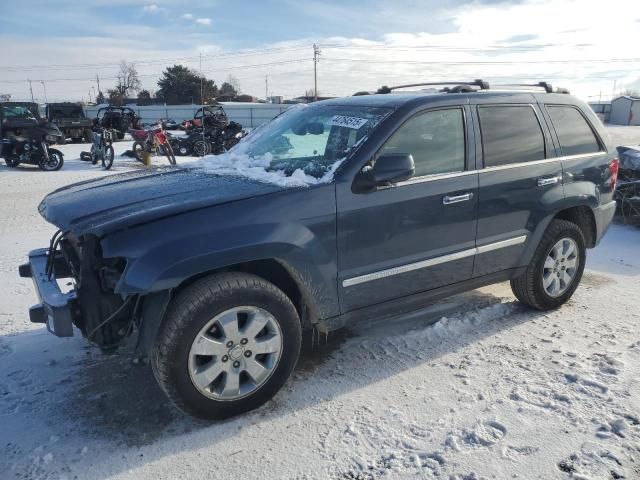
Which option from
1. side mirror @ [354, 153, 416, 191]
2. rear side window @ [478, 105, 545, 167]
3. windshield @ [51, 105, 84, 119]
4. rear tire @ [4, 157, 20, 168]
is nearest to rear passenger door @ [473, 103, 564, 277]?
rear side window @ [478, 105, 545, 167]

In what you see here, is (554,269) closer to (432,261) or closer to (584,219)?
(584,219)

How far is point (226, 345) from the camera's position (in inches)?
115

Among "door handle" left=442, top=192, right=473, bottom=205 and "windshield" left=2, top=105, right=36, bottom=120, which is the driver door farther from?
"windshield" left=2, top=105, right=36, bottom=120

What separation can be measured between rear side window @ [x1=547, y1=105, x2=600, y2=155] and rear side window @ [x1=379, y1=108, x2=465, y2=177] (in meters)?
1.14

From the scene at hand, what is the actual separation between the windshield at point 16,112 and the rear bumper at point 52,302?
59.2 feet

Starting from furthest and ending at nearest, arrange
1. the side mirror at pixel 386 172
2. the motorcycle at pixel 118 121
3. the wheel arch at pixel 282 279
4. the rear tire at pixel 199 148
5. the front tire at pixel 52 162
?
the motorcycle at pixel 118 121 → the rear tire at pixel 199 148 → the front tire at pixel 52 162 → the side mirror at pixel 386 172 → the wheel arch at pixel 282 279

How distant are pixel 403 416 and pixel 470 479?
1.93ft

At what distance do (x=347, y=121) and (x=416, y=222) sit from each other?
880 millimetres

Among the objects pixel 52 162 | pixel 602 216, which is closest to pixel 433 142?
pixel 602 216

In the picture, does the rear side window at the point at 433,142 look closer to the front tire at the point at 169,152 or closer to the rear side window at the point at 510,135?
the rear side window at the point at 510,135

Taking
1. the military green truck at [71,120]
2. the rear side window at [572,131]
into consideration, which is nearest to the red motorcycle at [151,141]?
the military green truck at [71,120]

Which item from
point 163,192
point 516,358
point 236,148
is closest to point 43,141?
point 236,148

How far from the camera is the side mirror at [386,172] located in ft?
10.5

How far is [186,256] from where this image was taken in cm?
271
